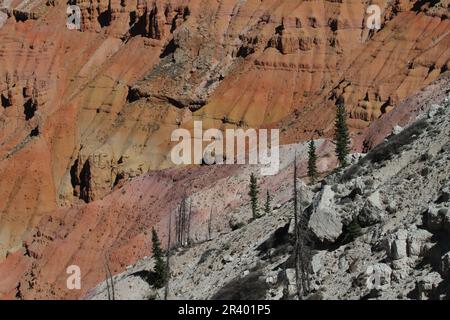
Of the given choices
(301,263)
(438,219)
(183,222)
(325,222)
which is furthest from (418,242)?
(183,222)

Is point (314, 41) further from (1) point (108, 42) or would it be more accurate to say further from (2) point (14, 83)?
(2) point (14, 83)

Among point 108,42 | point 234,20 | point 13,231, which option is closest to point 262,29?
point 234,20

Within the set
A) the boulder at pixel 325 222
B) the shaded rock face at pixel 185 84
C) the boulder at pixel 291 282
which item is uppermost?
the shaded rock face at pixel 185 84

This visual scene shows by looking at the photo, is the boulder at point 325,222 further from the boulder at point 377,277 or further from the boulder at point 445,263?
the boulder at point 445,263

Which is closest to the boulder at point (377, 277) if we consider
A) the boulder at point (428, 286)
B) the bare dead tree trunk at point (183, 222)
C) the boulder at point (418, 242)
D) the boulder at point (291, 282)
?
the boulder at point (418, 242)

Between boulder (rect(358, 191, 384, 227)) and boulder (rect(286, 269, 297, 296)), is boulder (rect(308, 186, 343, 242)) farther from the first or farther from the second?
boulder (rect(286, 269, 297, 296))

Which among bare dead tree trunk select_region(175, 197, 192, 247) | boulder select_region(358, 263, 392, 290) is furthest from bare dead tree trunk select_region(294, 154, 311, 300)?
bare dead tree trunk select_region(175, 197, 192, 247)

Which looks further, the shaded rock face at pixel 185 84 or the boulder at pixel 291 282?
the shaded rock face at pixel 185 84
